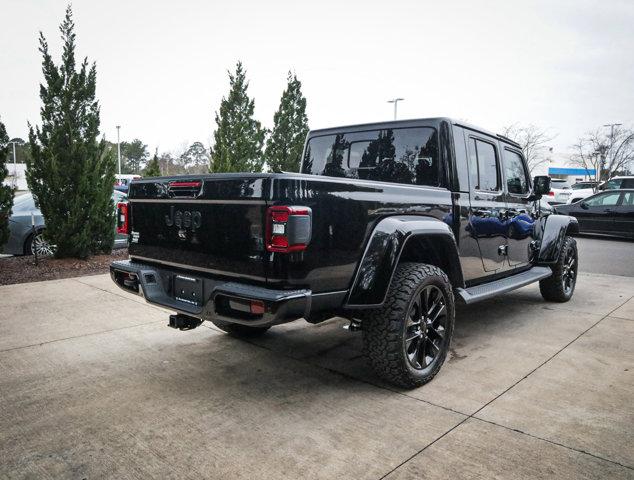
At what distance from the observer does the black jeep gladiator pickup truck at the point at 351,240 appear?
2582 mm

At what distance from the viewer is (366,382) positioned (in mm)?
3324

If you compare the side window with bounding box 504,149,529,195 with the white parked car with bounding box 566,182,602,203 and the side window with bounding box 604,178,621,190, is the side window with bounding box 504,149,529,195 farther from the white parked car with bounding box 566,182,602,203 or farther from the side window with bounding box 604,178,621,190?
the white parked car with bounding box 566,182,602,203

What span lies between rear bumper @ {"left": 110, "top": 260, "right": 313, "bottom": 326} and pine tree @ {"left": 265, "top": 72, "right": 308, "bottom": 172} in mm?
13774

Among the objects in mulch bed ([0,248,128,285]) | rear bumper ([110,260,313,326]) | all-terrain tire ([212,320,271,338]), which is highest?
rear bumper ([110,260,313,326])

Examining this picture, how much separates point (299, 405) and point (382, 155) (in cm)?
220

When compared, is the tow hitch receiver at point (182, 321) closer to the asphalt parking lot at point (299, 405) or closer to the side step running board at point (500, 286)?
the asphalt parking lot at point (299, 405)

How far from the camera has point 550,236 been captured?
5340mm

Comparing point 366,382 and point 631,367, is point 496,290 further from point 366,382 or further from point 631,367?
point 366,382

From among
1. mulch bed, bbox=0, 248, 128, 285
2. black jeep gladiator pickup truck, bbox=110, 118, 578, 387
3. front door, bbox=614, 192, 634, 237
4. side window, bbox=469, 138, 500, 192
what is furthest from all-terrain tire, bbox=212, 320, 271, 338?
front door, bbox=614, 192, 634, 237

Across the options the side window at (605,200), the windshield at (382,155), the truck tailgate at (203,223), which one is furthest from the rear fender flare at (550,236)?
the side window at (605,200)

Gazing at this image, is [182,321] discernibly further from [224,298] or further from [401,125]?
[401,125]

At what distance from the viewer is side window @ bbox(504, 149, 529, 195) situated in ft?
15.5

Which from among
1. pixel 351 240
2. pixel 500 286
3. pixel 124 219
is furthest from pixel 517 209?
pixel 124 219

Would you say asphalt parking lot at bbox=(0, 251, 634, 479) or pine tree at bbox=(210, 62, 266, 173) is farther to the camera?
pine tree at bbox=(210, 62, 266, 173)
